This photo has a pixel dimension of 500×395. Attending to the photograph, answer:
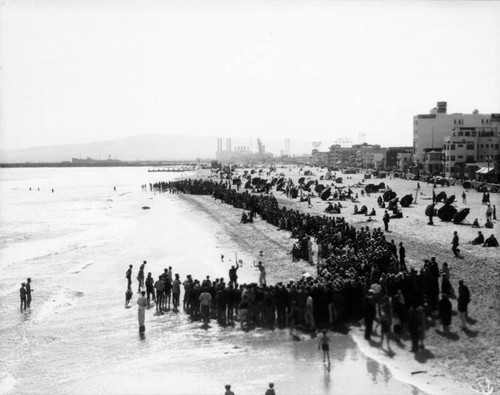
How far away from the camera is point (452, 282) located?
17141mm

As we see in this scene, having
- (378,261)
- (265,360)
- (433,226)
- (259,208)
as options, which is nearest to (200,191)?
(259,208)

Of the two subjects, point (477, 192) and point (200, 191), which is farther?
point (200, 191)

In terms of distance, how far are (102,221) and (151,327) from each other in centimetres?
3508

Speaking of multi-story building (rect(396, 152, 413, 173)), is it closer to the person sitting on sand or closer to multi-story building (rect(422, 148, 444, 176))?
multi-story building (rect(422, 148, 444, 176))

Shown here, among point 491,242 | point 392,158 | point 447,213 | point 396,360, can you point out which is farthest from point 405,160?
point 396,360

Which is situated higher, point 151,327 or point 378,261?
point 378,261

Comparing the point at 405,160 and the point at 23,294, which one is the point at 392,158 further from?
the point at 23,294

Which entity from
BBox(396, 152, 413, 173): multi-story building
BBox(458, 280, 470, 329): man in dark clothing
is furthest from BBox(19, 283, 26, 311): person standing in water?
BBox(396, 152, 413, 173): multi-story building

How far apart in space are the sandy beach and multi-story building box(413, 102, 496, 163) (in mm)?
69486

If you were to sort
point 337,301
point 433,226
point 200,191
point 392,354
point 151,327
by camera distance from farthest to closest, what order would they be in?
point 200,191 → point 433,226 → point 151,327 → point 337,301 → point 392,354

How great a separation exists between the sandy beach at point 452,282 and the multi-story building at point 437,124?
69.5 metres

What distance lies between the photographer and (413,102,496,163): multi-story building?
10612cm

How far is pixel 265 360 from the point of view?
1269cm

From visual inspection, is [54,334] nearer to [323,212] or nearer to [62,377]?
[62,377]
